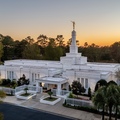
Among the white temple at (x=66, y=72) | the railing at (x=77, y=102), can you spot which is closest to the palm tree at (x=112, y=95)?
the railing at (x=77, y=102)

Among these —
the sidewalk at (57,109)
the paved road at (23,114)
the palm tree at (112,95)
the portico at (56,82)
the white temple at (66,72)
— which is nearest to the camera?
the palm tree at (112,95)

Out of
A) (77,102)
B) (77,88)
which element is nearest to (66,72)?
(77,88)

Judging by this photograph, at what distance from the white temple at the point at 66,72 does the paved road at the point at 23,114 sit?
676cm

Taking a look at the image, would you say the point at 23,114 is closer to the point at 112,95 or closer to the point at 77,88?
the point at 77,88

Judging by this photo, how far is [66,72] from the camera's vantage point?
88.7 feet

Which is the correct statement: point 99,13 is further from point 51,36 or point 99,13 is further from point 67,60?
point 51,36

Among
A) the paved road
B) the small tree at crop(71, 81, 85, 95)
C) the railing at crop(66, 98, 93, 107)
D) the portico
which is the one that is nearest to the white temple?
the portico

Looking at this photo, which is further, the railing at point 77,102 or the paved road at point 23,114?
the railing at point 77,102

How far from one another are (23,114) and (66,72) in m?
10.9

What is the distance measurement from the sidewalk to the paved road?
0.85m

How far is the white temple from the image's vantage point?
82.7 ft

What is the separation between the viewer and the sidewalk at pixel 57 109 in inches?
683

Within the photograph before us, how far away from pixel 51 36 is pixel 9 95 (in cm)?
4217

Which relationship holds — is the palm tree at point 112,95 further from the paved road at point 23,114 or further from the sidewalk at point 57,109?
the paved road at point 23,114
